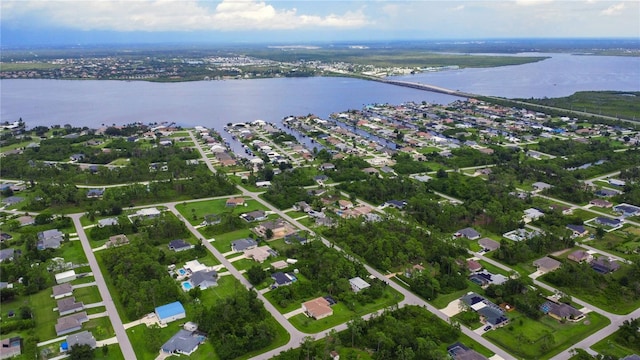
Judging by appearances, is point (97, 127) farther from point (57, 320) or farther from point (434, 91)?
point (434, 91)

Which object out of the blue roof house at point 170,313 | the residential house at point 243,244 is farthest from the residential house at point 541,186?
the blue roof house at point 170,313

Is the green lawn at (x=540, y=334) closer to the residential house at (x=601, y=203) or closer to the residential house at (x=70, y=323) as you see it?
the residential house at (x=601, y=203)

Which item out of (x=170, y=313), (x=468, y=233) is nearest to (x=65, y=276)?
(x=170, y=313)

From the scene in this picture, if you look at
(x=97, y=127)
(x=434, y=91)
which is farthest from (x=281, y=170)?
(x=434, y=91)

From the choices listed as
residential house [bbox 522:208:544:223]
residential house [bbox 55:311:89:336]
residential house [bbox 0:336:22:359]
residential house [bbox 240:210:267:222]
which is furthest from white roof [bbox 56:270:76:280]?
residential house [bbox 522:208:544:223]

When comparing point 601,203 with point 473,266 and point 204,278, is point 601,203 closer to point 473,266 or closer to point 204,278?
point 473,266

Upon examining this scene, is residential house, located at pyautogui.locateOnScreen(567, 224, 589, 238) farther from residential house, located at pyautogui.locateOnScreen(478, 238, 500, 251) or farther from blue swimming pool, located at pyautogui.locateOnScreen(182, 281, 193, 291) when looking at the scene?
blue swimming pool, located at pyautogui.locateOnScreen(182, 281, 193, 291)
